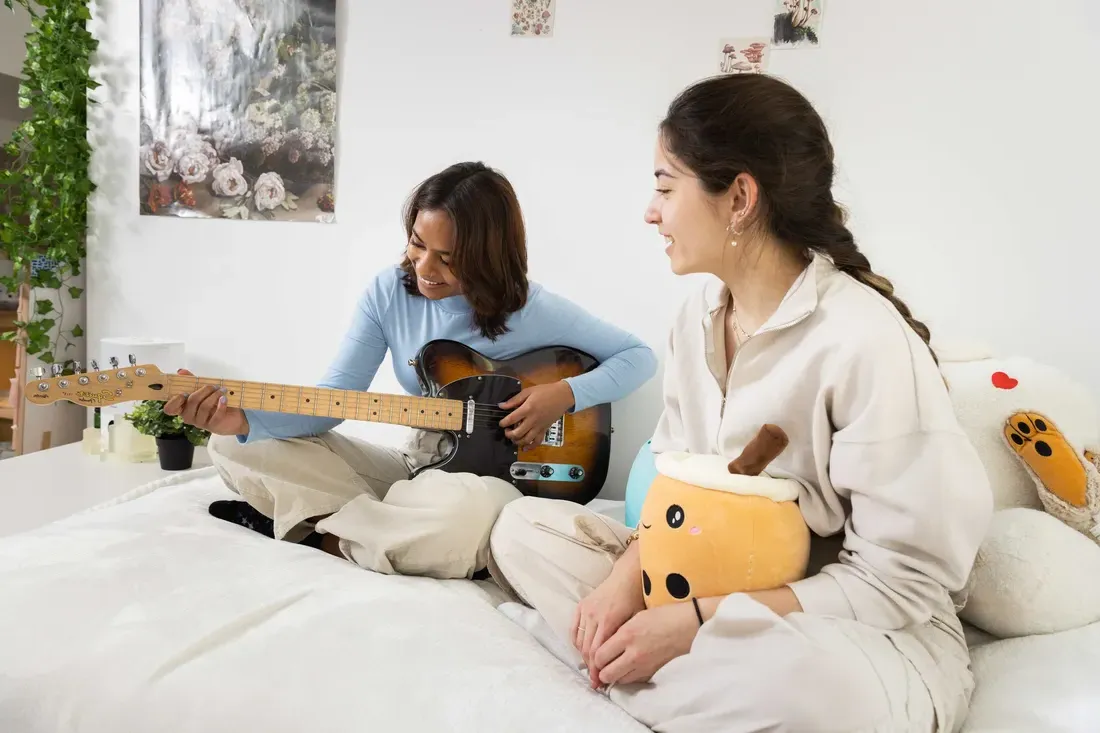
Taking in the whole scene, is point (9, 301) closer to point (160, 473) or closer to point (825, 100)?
point (160, 473)

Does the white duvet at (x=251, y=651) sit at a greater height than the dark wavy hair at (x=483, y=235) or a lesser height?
lesser

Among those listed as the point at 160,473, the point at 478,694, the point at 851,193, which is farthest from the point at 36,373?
the point at 851,193

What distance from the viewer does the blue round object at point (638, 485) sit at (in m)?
1.55

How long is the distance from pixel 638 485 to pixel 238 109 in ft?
5.69

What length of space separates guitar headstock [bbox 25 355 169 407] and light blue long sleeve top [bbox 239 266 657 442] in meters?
0.34

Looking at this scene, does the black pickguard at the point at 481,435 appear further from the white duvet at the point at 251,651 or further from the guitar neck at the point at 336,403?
the white duvet at the point at 251,651

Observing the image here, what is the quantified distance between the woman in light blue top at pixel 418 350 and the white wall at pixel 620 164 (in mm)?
341

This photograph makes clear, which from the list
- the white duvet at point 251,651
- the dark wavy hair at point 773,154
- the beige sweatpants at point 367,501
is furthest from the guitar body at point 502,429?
the dark wavy hair at point 773,154

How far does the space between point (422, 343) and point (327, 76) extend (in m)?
1.05

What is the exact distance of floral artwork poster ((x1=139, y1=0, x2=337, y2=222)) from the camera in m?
2.36

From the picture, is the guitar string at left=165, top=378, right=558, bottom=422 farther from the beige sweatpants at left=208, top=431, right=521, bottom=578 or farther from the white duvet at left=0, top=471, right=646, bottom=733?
the white duvet at left=0, top=471, right=646, bottom=733

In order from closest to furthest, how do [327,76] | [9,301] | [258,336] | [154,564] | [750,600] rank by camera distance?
1. [750,600]
2. [154,564]
3. [327,76]
4. [258,336]
5. [9,301]

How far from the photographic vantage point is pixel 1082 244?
5.44 feet

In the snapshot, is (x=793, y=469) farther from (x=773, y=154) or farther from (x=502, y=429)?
(x=502, y=429)
